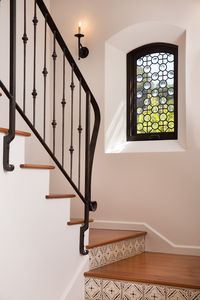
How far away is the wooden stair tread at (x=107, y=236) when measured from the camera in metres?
3.56

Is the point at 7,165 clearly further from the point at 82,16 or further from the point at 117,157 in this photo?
the point at 82,16

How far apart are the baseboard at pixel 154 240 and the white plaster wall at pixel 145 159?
1.6 inches

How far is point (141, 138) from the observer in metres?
4.82

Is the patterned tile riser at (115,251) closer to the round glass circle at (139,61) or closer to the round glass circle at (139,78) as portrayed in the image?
the round glass circle at (139,78)

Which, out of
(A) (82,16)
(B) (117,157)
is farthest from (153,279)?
(A) (82,16)

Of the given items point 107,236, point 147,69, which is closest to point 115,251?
point 107,236

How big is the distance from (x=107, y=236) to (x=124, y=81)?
1898 mm

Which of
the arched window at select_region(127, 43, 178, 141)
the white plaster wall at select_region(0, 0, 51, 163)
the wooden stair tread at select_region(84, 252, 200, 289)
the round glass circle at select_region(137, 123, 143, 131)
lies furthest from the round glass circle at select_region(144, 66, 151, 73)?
the wooden stair tread at select_region(84, 252, 200, 289)

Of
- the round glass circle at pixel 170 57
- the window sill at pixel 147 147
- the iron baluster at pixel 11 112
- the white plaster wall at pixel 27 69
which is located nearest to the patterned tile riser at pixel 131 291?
the iron baluster at pixel 11 112

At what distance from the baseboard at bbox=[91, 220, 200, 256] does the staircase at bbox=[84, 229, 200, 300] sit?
0.12m

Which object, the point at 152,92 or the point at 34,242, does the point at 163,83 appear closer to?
the point at 152,92

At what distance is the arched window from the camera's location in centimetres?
470

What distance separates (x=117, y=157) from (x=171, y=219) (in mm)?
883

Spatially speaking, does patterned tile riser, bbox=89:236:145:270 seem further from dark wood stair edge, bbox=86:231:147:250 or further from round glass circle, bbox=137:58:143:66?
round glass circle, bbox=137:58:143:66
